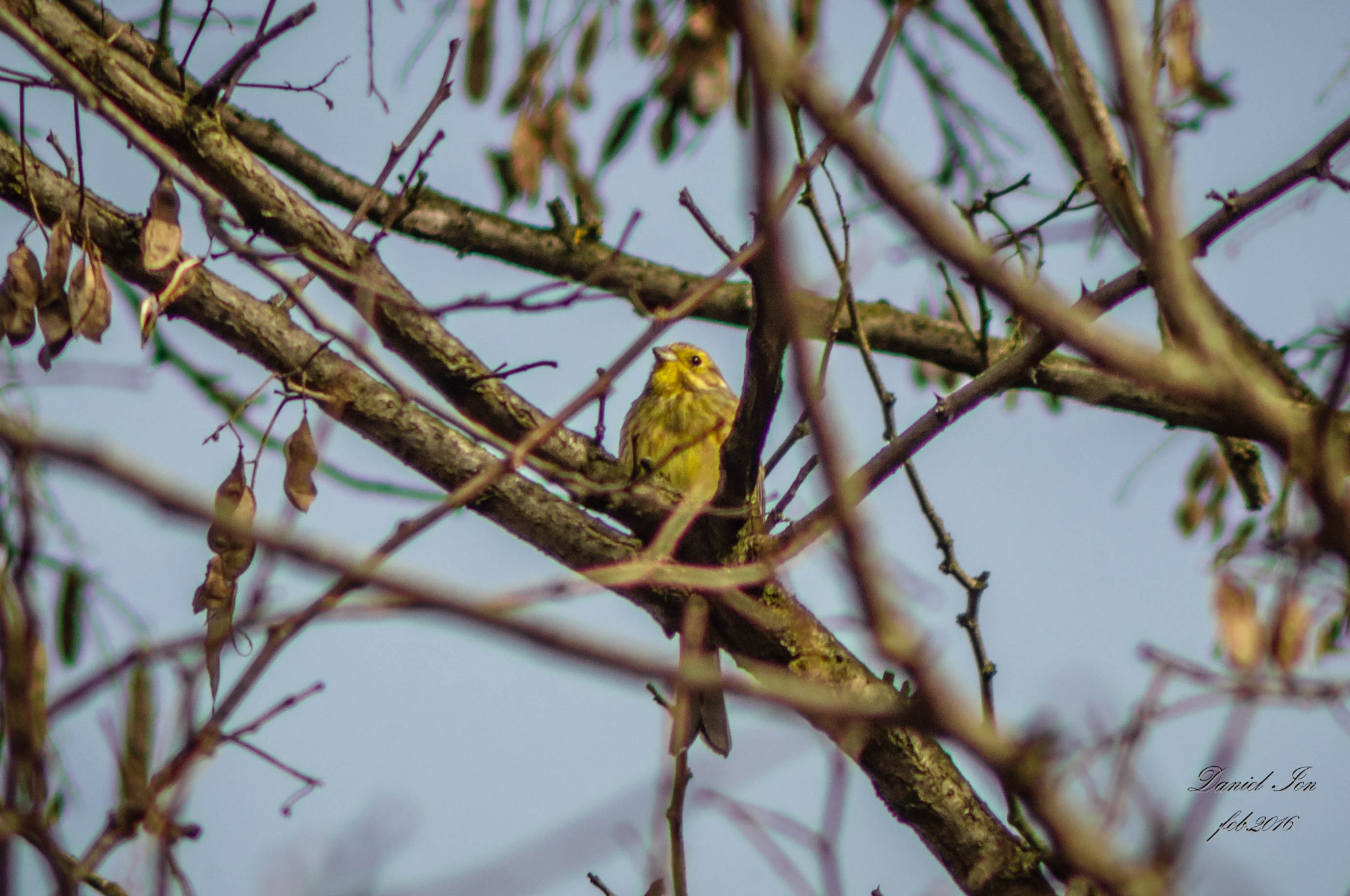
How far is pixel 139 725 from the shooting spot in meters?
1.83

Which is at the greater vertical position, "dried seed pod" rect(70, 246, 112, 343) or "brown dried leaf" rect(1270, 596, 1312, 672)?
"dried seed pod" rect(70, 246, 112, 343)

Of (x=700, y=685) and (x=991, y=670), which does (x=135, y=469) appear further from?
(x=991, y=670)

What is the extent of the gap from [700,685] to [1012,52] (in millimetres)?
3758

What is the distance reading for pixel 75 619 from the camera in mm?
3312

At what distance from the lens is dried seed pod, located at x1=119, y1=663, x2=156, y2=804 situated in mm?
1735

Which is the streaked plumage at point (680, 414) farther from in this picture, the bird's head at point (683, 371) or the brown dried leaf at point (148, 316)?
the brown dried leaf at point (148, 316)

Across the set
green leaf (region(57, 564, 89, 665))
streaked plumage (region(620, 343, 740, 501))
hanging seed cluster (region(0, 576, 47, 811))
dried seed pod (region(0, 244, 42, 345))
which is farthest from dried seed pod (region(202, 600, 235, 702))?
streaked plumage (region(620, 343, 740, 501))

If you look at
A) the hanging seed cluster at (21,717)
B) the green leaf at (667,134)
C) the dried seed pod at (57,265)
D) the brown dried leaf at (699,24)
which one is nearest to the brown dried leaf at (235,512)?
the dried seed pod at (57,265)

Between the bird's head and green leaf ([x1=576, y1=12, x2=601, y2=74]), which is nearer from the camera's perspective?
green leaf ([x1=576, y1=12, x2=601, y2=74])

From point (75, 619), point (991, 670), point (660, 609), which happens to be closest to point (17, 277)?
point (75, 619)

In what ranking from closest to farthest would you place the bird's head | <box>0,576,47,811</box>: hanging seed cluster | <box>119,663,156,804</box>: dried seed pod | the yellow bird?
<box>0,576,47,811</box>: hanging seed cluster < <box>119,663,156,804</box>: dried seed pod < the yellow bird < the bird's head

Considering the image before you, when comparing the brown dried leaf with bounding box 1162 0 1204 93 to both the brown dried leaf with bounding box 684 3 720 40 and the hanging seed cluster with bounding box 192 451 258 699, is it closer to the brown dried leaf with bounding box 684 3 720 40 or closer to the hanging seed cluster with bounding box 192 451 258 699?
the brown dried leaf with bounding box 684 3 720 40

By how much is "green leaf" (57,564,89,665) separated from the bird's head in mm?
2911

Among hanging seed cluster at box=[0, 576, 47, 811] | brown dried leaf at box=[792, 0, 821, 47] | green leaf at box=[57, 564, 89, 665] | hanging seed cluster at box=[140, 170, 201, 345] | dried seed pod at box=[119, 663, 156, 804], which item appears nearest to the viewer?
hanging seed cluster at box=[0, 576, 47, 811]
